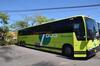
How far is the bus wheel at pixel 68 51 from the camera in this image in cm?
1665

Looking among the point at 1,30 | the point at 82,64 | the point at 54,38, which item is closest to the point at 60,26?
the point at 54,38

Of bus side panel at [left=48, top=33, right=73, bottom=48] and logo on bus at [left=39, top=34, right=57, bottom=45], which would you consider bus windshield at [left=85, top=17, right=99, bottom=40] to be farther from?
logo on bus at [left=39, top=34, right=57, bottom=45]

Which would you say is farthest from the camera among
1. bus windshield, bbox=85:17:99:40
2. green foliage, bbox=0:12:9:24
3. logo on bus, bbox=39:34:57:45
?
green foliage, bbox=0:12:9:24

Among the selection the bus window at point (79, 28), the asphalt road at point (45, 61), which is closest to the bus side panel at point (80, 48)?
the bus window at point (79, 28)

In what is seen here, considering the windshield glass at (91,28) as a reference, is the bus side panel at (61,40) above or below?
below

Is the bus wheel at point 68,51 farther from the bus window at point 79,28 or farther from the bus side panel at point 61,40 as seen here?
the bus window at point 79,28

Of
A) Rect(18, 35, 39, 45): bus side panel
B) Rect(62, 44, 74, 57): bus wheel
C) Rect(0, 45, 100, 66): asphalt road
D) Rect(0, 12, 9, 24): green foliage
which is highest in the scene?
Rect(0, 12, 9, 24): green foliage

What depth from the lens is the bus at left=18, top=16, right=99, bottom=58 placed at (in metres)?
15.5

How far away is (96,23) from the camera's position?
17.6 metres

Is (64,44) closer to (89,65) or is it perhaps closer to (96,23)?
(96,23)

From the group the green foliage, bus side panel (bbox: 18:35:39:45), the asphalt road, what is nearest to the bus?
the asphalt road

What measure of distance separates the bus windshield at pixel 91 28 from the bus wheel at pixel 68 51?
1828 millimetres

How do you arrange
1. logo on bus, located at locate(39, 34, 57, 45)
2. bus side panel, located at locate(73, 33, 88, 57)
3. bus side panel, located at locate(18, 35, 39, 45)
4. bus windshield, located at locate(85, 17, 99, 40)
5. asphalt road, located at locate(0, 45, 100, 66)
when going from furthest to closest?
1. bus side panel, located at locate(18, 35, 39, 45)
2. logo on bus, located at locate(39, 34, 57, 45)
3. bus windshield, located at locate(85, 17, 99, 40)
4. bus side panel, located at locate(73, 33, 88, 57)
5. asphalt road, located at locate(0, 45, 100, 66)

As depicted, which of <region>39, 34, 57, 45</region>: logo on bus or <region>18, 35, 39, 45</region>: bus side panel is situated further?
<region>18, 35, 39, 45</region>: bus side panel
